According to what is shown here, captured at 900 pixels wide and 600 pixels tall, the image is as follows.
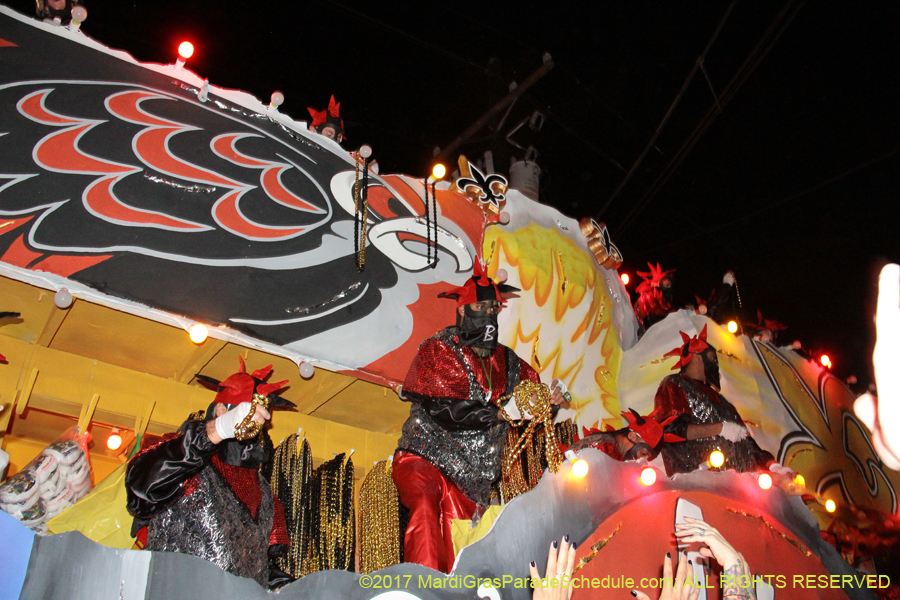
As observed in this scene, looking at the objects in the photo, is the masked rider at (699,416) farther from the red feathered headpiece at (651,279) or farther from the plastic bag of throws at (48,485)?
the plastic bag of throws at (48,485)

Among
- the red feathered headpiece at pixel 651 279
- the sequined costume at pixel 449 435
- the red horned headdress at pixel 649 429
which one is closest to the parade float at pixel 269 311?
the red horned headdress at pixel 649 429

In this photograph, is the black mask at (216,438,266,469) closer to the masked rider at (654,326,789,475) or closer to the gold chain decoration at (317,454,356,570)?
the gold chain decoration at (317,454,356,570)

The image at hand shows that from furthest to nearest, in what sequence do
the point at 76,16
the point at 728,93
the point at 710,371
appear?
1. the point at 728,93
2. the point at 710,371
3. the point at 76,16

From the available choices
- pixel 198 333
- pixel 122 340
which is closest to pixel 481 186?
pixel 198 333

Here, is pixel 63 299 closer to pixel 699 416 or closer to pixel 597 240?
pixel 699 416

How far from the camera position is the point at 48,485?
104 inches

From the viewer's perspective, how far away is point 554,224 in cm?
515

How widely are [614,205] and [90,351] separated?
629cm

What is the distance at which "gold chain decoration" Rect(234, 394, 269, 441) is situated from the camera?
2.31 meters

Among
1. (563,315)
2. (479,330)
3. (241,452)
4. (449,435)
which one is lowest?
(241,452)

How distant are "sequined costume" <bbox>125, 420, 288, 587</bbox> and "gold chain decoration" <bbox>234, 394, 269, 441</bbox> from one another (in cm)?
14

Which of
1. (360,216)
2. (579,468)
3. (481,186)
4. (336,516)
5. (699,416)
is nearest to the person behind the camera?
(579,468)

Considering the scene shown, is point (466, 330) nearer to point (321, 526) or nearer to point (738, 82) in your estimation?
point (321, 526)

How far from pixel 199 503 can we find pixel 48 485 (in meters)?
0.67
